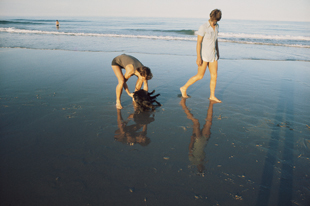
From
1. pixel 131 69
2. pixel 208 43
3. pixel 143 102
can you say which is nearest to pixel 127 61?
pixel 131 69

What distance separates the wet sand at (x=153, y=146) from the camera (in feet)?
6.80

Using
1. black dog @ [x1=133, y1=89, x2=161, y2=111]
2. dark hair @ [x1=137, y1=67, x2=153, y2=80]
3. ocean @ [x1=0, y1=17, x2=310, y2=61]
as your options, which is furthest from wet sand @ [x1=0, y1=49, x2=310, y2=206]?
ocean @ [x1=0, y1=17, x2=310, y2=61]

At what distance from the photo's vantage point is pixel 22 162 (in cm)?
248

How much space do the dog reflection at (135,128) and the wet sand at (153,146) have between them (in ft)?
0.06

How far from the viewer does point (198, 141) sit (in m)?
3.09

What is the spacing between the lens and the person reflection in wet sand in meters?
2.59

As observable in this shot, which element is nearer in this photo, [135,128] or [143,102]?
[135,128]

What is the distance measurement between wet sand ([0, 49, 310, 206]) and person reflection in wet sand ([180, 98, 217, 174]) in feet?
0.06

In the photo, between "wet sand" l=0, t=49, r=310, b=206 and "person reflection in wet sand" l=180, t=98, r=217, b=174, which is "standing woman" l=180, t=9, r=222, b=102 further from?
"person reflection in wet sand" l=180, t=98, r=217, b=174

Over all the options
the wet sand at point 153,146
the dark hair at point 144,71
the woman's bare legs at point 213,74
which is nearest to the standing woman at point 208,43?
the woman's bare legs at point 213,74

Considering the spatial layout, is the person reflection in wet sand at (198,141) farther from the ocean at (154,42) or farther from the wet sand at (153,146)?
the ocean at (154,42)

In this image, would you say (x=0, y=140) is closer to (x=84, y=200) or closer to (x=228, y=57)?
(x=84, y=200)

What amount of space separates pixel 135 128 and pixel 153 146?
27.8 inches

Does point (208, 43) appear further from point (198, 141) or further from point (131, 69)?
point (198, 141)
